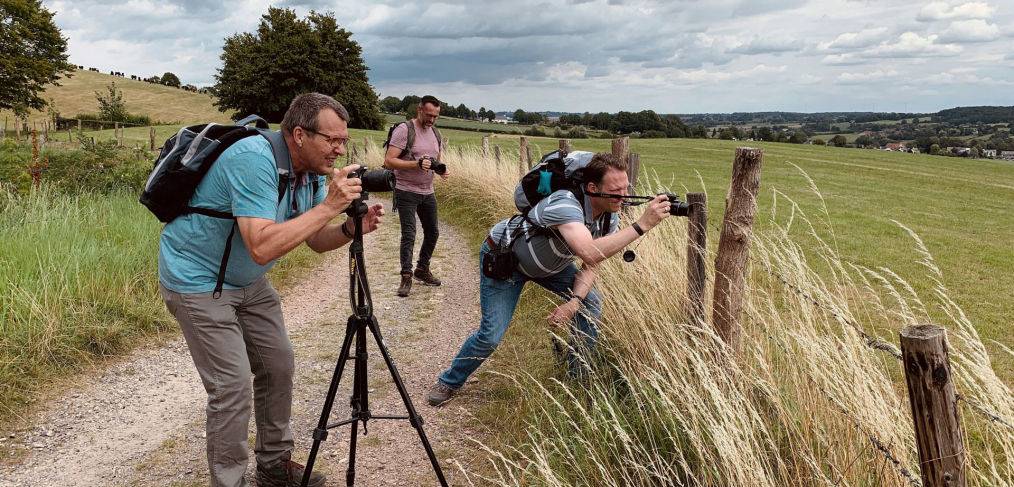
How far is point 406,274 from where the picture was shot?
24.2 feet

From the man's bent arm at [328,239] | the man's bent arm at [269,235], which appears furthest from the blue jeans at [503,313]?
the man's bent arm at [269,235]

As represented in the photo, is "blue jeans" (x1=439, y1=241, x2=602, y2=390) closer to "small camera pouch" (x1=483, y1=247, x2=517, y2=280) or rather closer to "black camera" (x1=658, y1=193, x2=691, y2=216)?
"small camera pouch" (x1=483, y1=247, x2=517, y2=280)

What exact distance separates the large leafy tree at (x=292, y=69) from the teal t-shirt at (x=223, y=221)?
54.1m

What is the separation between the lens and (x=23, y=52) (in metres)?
40.7

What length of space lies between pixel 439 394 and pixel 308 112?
2.40 metres

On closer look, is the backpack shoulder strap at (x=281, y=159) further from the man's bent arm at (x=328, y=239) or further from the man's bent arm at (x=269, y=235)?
the man's bent arm at (x=328, y=239)

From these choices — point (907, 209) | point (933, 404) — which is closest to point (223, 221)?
point (933, 404)

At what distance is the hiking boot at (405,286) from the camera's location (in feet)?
24.0

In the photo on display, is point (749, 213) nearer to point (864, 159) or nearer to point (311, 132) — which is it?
point (311, 132)

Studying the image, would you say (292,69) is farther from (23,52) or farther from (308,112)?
(308,112)

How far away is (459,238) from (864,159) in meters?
35.2

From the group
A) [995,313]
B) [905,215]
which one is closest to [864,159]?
[905,215]

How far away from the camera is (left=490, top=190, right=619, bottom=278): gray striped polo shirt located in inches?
147

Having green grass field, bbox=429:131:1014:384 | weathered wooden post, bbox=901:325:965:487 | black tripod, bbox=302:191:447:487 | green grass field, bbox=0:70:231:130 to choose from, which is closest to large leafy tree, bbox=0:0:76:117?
green grass field, bbox=0:70:231:130
